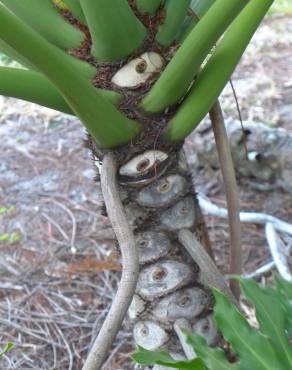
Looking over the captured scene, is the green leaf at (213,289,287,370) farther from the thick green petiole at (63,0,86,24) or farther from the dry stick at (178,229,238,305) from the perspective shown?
the thick green petiole at (63,0,86,24)

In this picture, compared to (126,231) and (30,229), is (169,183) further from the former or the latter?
(30,229)

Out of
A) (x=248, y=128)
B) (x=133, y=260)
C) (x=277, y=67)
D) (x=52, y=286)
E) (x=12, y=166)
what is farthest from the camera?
(x=277, y=67)

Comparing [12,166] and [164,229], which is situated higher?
[164,229]

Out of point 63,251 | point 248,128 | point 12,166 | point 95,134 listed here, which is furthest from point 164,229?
point 12,166

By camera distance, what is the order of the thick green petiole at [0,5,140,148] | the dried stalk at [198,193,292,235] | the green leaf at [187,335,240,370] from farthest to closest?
1. the dried stalk at [198,193,292,235]
2. the green leaf at [187,335,240,370]
3. the thick green petiole at [0,5,140,148]

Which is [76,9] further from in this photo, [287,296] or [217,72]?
[287,296]

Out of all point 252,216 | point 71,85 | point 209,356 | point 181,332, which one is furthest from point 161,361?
point 252,216

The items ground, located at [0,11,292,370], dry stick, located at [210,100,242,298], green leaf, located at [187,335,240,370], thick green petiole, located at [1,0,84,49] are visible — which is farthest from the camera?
ground, located at [0,11,292,370]

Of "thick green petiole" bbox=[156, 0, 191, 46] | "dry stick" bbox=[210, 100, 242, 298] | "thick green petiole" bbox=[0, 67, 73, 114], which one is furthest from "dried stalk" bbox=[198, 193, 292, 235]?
"thick green petiole" bbox=[0, 67, 73, 114]
